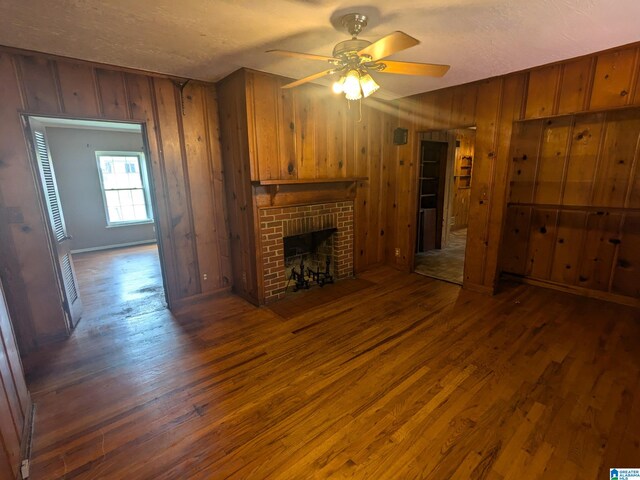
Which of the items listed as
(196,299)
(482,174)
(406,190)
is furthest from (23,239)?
(482,174)

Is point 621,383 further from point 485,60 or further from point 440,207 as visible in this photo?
point 440,207

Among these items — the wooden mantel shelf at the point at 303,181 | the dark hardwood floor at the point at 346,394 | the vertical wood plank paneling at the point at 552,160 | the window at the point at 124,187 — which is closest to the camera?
the dark hardwood floor at the point at 346,394

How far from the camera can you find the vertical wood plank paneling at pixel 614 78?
2639mm

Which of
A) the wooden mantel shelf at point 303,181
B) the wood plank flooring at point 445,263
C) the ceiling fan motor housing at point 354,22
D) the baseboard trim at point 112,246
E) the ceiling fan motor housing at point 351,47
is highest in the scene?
the ceiling fan motor housing at point 354,22

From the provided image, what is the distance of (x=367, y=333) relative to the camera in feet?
9.37

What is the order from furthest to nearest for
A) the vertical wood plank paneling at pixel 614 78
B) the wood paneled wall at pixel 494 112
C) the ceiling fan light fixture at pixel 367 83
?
the wood paneled wall at pixel 494 112, the vertical wood plank paneling at pixel 614 78, the ceiling fan light fixture at pixel 367 83

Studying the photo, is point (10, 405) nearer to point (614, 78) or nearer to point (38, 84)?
point (38, 84)

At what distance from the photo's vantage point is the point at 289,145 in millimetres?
3459

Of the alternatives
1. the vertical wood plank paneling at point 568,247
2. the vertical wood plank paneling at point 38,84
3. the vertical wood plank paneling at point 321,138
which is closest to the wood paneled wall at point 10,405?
the vertical wood plank paneling at point 38,84

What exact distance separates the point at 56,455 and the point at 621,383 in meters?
3.68

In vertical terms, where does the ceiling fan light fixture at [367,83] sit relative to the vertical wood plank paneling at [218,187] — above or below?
above

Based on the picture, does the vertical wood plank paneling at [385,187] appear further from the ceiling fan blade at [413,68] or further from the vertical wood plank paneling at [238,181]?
the ceiling fan blade at [413,68]

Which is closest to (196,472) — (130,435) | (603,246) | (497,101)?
(130,435)

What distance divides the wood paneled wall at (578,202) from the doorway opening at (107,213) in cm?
488
